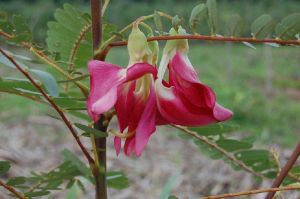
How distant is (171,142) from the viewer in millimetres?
3404

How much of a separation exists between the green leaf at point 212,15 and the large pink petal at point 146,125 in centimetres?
9

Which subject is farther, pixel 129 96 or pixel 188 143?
pixel 188 143

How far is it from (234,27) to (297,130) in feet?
12.1

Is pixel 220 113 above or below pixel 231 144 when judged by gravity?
above

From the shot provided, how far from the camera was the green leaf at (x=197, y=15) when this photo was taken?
2.41 ft

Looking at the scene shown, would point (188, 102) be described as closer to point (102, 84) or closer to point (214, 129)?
point (102, 84)

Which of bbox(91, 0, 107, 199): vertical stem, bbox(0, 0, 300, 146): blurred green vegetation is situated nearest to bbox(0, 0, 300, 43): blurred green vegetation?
bbox(0, 0, 300, 146): blurred green vegetation

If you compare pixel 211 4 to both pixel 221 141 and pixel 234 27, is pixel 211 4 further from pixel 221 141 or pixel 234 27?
pixel 221 141

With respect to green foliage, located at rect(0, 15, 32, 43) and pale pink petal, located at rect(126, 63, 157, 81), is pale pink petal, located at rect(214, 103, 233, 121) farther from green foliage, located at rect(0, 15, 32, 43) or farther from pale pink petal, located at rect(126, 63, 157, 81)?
green foliage, located at rect(0, 15, 32, 43)

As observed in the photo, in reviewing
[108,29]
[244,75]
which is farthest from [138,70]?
[244,75]

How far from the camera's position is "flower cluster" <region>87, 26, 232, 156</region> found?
66cm

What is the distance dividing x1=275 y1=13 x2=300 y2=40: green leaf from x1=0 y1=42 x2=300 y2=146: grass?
2.84 feet

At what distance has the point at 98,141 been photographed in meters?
0.82

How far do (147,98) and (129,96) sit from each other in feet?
0.07
